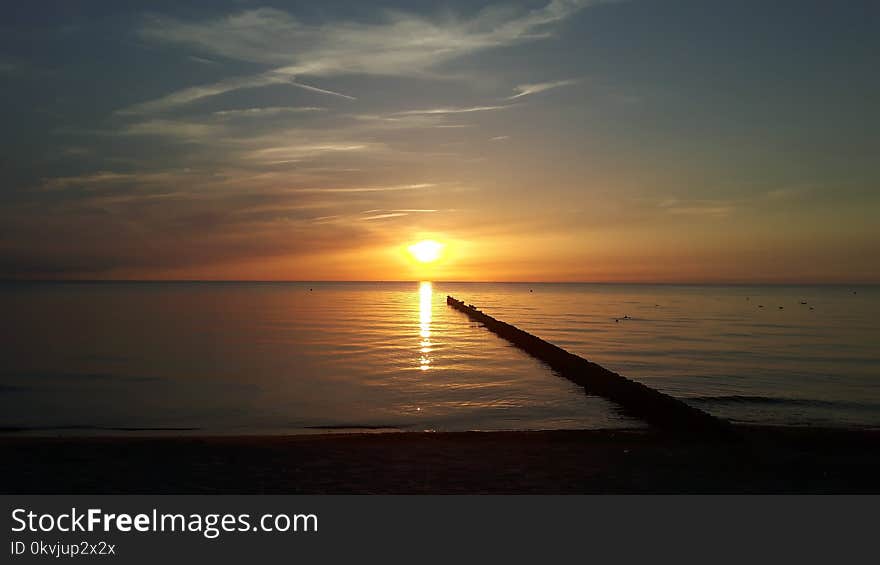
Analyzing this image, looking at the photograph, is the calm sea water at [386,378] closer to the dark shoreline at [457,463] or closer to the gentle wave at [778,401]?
the gentle wave at [778,401]

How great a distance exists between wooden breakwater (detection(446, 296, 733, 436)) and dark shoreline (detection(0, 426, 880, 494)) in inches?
30.5

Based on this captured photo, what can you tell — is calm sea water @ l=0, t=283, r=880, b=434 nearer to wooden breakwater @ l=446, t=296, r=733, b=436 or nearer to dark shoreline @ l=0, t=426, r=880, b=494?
wooden breakwater @ l=446, t=296, r=733, b=436

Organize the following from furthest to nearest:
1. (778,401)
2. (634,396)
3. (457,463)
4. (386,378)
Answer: (386,378) < (778,401) < (634,396) < (457,463)

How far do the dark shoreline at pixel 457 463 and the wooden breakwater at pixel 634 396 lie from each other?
0.77 meters

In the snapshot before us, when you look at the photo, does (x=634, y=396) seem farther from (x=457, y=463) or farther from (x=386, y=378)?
(x=386, y=378)

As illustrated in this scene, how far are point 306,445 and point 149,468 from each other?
286 cm

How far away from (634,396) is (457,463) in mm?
8629

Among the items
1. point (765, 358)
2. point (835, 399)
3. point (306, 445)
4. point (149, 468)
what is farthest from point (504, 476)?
point (765, 358)

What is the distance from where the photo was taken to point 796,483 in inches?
404

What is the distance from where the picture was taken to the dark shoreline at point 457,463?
9977 mm

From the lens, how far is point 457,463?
1138 centimetres

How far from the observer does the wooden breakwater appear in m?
14.3

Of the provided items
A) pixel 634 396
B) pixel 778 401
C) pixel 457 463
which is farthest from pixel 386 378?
pixel 457 463
